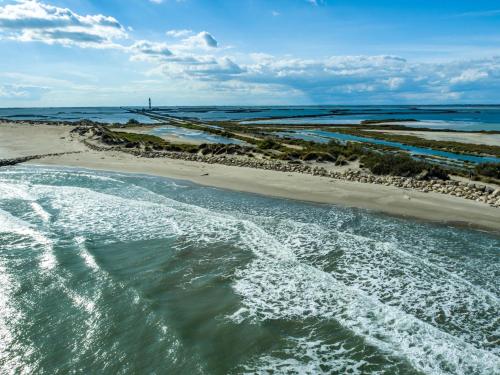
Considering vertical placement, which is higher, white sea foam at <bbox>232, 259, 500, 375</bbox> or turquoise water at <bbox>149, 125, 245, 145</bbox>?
turquoise water at <bbox>149, 125, 245, 145</bbox>

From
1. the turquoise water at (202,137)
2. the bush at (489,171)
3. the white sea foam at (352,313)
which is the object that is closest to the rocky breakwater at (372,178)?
the bush at (489,171)

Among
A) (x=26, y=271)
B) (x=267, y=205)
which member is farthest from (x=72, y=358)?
(x=267, y=205)

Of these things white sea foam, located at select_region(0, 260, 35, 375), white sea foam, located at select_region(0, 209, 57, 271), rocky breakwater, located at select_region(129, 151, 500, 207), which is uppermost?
rocky breakwater, located at select_region(129, 151, 500, 207)

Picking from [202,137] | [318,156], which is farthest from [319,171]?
[202,137]

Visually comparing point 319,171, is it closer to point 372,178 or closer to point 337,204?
point 372,178

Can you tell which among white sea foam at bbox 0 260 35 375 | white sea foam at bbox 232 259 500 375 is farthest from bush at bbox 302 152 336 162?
white sea foam at bbox 0 260 35 375

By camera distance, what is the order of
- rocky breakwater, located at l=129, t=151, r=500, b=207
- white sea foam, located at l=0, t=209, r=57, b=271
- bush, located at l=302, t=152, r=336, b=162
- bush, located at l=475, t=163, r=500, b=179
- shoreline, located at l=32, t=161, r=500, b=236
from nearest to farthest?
white sea foam, located at l=0, t=209, r=57, b=271, shoreline, located at l=32, t=161, r=500, b=236, rocky breakwater, located at l=129, t=151, r=500, b=207, bush, located at l=475, t=163, r=500, b=179, bush, located at l=302, t=152, r=336, b=162

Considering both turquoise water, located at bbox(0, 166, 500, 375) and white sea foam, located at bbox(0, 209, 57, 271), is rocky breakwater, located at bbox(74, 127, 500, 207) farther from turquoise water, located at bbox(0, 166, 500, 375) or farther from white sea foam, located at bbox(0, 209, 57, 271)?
white sea foam, located at bbox(0, 209, 57, 271)
